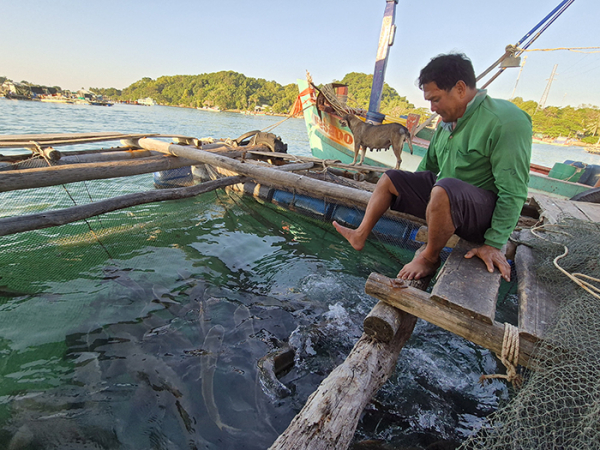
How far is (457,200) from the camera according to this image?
2.11m

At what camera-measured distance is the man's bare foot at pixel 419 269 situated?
2.46 meters

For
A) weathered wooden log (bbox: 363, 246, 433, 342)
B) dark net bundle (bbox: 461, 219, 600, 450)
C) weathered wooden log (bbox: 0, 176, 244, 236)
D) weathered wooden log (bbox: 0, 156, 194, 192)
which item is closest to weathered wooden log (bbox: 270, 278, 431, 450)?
weathered wooden log (bbox: 363, 246, 433, 342)

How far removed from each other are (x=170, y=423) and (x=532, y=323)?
8.66ft

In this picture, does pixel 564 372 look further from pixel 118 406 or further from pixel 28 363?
pixel 28 363

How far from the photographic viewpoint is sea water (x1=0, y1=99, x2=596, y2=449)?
2.27 m

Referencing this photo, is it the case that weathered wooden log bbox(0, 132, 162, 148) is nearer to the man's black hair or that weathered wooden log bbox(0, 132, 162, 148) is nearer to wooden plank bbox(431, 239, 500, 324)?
the man's black hair

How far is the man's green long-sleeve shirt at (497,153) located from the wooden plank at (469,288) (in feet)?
0.89

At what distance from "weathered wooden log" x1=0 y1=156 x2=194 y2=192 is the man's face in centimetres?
495

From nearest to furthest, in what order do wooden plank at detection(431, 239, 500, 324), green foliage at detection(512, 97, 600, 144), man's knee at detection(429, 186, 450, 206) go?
wooden plank at detection(431, 239, 500, 324) < man's knee at detection(429, 186, 450, 206) < green foliage at detection(512, 97, 600, 144)

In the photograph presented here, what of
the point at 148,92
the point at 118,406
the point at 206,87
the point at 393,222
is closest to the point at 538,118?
the point at 393,222

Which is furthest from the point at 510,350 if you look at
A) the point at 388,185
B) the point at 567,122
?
the point at 567,122

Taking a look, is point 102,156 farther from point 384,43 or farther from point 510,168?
point 384,43

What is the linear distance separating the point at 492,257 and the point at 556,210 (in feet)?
10.5

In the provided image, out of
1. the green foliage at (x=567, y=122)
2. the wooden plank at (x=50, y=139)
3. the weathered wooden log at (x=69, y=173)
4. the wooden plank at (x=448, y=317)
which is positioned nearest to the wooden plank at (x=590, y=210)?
the wooden plank at (x=448, y=317)
